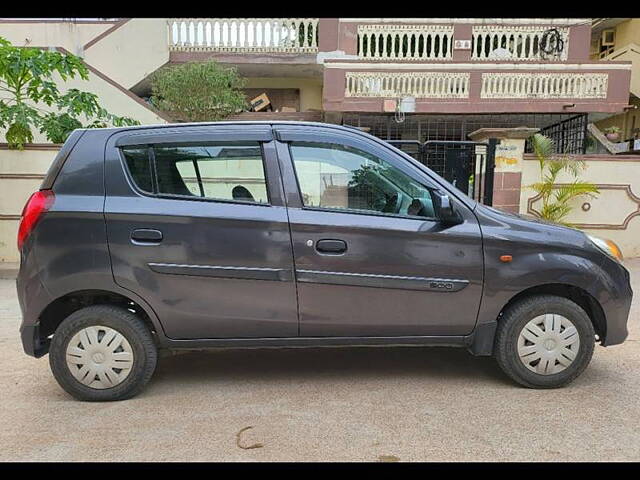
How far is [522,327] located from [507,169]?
17.8 ft

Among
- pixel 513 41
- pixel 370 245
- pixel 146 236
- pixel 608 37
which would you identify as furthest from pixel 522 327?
pixel 608 37

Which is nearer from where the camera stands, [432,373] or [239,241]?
[239,241]

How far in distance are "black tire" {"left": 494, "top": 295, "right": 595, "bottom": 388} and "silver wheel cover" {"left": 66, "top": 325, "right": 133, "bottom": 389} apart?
99.5 inches

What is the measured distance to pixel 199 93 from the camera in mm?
10727

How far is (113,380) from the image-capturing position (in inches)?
131

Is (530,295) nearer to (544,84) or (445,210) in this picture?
(445,210)

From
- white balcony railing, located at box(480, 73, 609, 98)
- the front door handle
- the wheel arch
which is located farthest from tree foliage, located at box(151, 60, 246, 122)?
the wheel arch

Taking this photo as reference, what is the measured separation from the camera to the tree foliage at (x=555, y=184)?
8320mm

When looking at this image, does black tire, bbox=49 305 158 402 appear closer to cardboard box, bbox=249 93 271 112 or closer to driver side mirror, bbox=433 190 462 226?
driver side mirror, bbox=433 190 462 226

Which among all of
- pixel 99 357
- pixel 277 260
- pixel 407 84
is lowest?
pixel 99 357

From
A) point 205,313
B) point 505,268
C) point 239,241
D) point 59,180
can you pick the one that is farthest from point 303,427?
point 59,180

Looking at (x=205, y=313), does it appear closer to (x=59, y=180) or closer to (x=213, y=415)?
(x=213, y=415)

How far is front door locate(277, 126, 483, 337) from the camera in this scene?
10.8 feet

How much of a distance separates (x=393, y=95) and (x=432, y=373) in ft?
31.5
